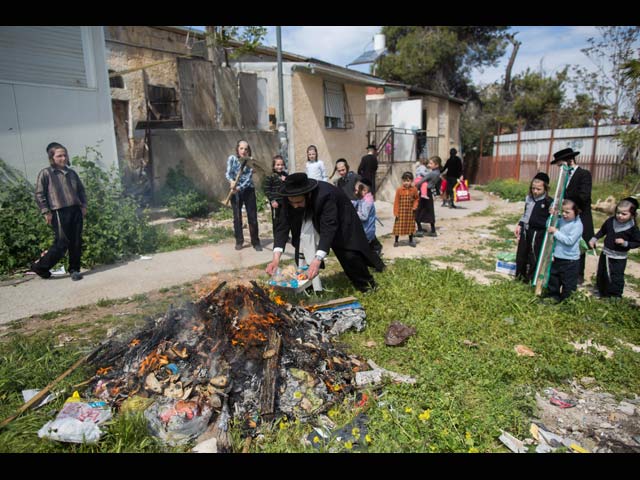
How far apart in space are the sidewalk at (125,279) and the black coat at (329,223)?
7.34 ft

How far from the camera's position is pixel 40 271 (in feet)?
21.0

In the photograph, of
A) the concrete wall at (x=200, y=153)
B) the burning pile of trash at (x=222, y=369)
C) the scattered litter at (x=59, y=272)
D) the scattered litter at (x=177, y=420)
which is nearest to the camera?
the scattered litter at (x=177, y=420)

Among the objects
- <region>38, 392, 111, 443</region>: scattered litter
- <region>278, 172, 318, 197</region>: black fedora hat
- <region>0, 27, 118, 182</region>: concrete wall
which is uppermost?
<region>0, 27, 118, 182</region>: concrete wall

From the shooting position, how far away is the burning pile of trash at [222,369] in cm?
318

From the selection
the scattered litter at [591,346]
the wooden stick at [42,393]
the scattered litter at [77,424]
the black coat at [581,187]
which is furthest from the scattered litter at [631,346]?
the wooden stick at [42,393]

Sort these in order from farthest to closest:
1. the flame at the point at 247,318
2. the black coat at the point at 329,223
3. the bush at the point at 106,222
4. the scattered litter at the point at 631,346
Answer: the bush at the point at 106,222 → the black coat at the point at 329,223 → the scattered litter at the point at 631,346 → the flame at the point at 247,318

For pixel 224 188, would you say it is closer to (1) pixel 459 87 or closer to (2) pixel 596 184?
(2) pixel 596 184

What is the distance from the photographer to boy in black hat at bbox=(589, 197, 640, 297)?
5.18 metres

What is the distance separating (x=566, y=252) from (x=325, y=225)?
9.87 ft

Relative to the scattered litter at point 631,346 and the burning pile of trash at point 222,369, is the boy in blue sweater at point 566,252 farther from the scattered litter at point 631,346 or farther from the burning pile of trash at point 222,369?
the burning pile of trash at point 222,369

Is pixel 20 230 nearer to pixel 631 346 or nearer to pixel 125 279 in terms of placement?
pixel 125 279

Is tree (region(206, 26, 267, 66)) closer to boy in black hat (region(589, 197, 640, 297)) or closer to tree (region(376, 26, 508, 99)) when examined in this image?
boy in black hat (region(589, 197, 640, 297))

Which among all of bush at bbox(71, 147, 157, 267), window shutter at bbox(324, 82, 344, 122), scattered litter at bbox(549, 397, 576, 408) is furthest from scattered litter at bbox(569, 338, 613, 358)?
window shutter at bbox(324, 82, 344, 122)

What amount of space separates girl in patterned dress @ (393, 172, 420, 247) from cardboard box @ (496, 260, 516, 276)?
2069 mm
